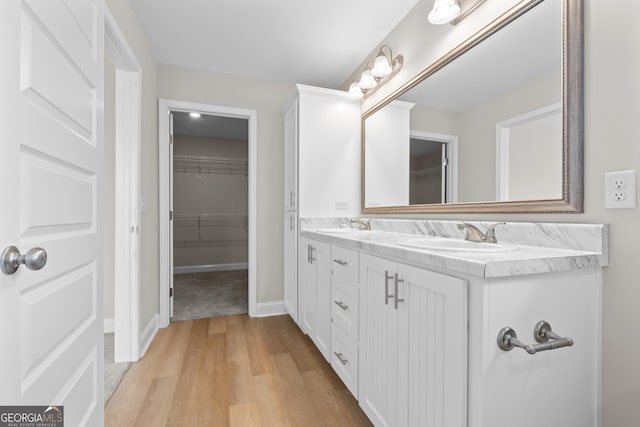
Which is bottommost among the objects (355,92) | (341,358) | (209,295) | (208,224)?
(209,295)

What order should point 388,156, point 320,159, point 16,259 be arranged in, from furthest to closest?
point 320,159, point 388,156, point 16,259

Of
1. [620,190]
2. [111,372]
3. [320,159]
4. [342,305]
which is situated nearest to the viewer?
[620,190]

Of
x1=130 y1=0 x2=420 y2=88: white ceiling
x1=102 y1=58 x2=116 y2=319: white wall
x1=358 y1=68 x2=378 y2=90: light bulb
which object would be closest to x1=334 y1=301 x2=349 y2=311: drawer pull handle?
x1=358 y1=68 x2=378 y2=90: light bulb

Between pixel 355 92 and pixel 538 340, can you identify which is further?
pixel 355 92

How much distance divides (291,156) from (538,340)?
222 centimetres

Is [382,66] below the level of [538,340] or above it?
above

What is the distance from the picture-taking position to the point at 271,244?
2891mm

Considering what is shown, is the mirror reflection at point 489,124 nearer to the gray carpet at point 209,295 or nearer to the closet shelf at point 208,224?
the gray carpet at point 209,295

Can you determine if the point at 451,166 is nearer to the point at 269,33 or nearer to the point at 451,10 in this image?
the point at 451,10

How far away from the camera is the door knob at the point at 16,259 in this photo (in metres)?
0.63

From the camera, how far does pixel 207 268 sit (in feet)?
16.1

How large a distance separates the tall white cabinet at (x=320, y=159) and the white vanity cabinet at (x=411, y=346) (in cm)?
119

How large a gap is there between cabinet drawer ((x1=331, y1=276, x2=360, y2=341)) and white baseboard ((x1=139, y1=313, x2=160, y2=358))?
1423 millimetres

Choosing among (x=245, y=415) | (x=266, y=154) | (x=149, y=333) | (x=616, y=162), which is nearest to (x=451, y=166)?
(x=616, y=162)
